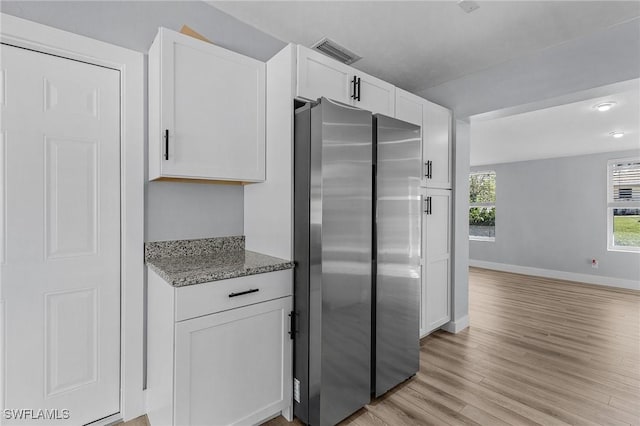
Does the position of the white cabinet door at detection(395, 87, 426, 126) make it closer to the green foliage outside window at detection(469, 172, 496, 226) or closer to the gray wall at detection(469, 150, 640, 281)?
the gray wall at detection(469, 150, 640, 281)

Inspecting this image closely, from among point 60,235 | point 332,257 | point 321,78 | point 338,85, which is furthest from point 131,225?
point 338,85

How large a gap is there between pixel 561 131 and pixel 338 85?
393 centimetres

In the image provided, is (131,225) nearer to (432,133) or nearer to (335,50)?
(335,50)

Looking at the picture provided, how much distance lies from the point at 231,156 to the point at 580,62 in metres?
2.66

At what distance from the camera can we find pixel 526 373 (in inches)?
94.9

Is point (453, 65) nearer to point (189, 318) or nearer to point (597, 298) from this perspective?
point (189, 318)

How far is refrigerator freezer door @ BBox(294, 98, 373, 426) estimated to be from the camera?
1.70 m

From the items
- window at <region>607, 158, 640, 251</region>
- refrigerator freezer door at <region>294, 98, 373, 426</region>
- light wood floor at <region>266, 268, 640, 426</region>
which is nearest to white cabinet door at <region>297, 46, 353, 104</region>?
refrigerator freezer door at <region>294, 98, 373, 426</region>

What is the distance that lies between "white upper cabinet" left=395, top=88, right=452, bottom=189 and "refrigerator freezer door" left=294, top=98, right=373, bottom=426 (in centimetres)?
97

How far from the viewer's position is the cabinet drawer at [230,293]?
145cm

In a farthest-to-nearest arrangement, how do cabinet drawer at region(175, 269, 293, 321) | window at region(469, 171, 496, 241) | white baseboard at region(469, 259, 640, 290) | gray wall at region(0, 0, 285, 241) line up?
window at region(469, 171, 496, 241) → white baseboard at region(469, 259, 640, 290) → gray wall at region(0, 0, 285, 241) → cabinet drawer at region(175, 269, 293, 321)

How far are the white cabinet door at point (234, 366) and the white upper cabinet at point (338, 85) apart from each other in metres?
1.30

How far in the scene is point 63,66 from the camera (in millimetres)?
1657

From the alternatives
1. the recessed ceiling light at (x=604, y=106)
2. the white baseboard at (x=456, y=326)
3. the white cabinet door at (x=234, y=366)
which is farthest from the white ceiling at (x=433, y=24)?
the white baseboard at (x=456, y=326)
